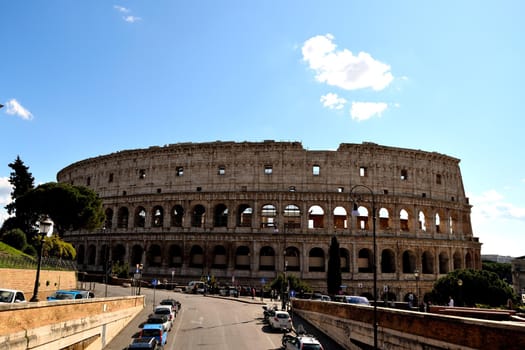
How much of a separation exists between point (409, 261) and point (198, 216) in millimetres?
27754

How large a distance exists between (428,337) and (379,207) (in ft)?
122

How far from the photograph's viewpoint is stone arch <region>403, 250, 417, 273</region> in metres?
50.5

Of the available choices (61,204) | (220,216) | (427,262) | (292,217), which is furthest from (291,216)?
(61,204)

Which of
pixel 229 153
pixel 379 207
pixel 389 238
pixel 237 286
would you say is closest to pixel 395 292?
pixel 389 238

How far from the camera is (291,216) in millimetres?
50500

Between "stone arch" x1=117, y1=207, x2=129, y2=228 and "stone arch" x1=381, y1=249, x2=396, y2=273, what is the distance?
34550 millimetres

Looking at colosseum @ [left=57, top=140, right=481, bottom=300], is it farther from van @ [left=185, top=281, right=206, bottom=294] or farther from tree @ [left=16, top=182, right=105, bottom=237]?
tree @ [left=16, top=182, right=105, bottom=237]

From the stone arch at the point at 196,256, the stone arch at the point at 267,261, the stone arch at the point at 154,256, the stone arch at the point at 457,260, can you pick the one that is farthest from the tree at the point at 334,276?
the stone arch at the point at 154,256

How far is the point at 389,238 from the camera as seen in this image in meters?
48.9

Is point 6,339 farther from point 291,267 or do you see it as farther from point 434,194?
point 434,194

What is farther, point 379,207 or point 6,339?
point 379,207

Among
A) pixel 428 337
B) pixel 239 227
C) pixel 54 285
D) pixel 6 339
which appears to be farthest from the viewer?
pixel 239 227

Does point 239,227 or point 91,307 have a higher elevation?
point 239,227

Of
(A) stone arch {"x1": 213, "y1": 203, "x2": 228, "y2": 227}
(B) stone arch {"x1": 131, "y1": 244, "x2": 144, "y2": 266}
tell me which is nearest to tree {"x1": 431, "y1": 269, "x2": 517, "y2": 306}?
(A) stone arch {"x1": 213, "y1": 203, "x2": 228, "y2": 227}
